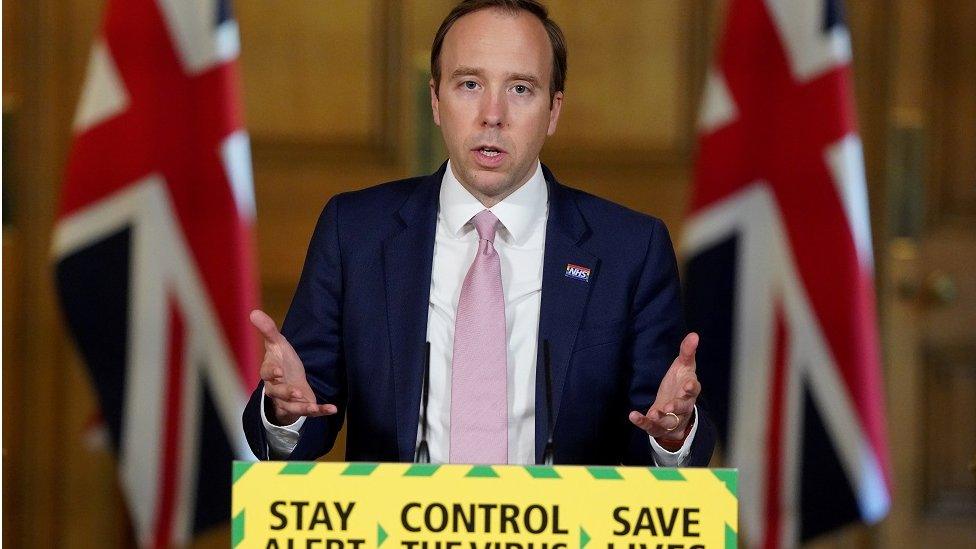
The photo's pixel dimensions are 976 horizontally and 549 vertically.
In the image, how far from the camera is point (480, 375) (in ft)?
5.24

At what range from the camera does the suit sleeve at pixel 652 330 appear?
1687 millimetres

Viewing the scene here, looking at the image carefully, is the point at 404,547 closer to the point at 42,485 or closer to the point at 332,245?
the point at 332,245

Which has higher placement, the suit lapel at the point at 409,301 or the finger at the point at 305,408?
the suit lapel at the point at 409,301

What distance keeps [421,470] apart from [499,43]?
0.65m

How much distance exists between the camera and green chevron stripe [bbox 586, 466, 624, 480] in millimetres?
1214

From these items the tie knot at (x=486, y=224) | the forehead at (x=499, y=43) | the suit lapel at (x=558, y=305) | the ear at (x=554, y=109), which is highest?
the forehead at (x=499, y=43)

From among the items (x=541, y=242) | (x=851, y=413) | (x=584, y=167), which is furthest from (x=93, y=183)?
(x=851, y=413)

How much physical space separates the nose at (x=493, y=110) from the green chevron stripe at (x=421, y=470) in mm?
556

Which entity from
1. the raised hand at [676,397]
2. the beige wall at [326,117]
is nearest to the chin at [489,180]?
the raised hand at [676,397]

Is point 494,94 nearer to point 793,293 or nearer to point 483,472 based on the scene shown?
point 483,472

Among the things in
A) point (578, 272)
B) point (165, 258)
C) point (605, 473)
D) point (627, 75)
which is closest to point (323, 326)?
point (578, 272)

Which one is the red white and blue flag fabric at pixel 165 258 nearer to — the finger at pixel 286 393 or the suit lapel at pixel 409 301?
the suit lapel at pixel 409 301

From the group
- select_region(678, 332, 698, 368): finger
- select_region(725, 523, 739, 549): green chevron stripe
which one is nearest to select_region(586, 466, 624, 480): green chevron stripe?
select_region(725, 523, 739, 549): green chevron stripe

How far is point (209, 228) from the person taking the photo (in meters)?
3.12
